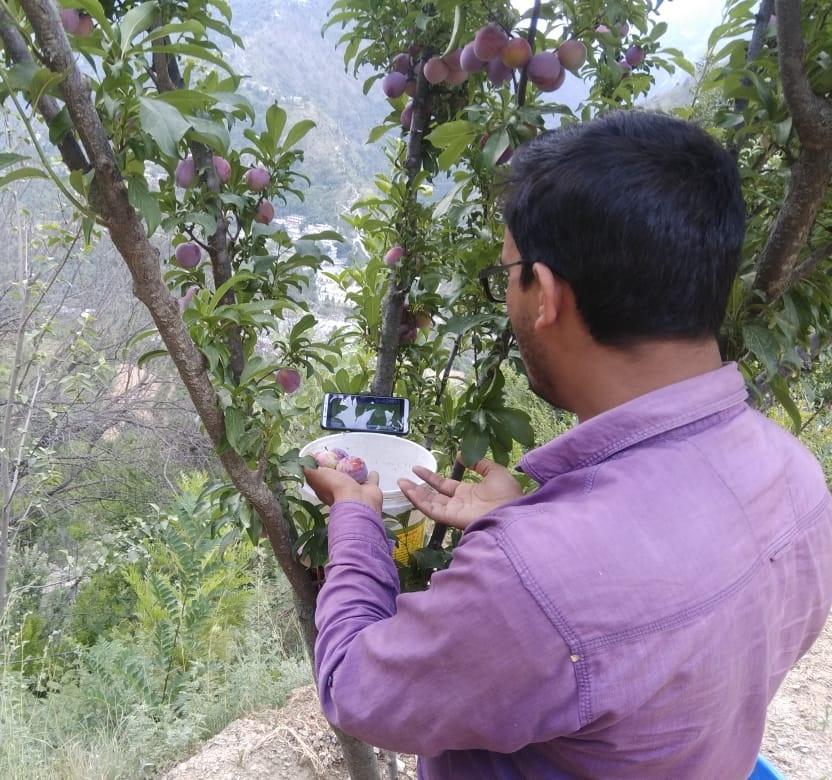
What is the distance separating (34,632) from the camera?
3.07 m

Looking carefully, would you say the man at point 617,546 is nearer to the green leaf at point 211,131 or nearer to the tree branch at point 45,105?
the green leaf at point 211,131

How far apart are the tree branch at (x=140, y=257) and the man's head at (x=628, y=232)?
440 mm

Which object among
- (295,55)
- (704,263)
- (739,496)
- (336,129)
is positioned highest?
(295,55)

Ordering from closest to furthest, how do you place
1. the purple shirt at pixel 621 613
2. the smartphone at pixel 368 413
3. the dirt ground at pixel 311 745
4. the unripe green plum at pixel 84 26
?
1. the purple shirt at pixel 621 613
2. the unripe green plum at pixel 84 26
3. the smartphone at pixel 368 413
4. the dirt ground at pixel 311 745

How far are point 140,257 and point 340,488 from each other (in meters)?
→ 0.41

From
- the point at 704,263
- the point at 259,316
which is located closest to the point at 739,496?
the point at 704,263

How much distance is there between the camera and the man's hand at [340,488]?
0.91 m

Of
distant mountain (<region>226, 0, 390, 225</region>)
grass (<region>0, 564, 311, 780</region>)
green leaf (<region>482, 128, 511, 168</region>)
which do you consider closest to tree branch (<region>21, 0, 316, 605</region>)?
green leaf (<region>482, 128, 511, 168</region>)

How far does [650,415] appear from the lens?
642 millimetres

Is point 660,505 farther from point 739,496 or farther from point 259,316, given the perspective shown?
point 259,316

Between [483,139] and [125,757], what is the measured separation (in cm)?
219

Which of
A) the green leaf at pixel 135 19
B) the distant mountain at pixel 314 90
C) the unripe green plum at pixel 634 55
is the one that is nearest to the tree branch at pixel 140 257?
the green leaf at pixel 135 19

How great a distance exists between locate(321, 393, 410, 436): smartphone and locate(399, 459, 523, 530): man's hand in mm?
246

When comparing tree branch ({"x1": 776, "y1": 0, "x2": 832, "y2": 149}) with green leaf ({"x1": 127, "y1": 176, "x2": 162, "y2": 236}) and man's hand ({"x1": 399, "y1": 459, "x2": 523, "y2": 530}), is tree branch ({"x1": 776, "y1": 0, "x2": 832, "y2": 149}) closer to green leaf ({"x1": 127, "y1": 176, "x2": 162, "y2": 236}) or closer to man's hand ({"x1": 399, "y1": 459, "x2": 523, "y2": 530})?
man's hand ({"x1": 399, "y1": 459, "x2": 523, "y2": 530})
